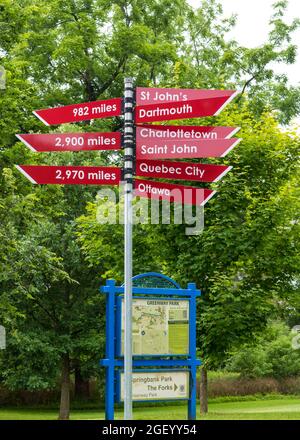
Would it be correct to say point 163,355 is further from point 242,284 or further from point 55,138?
point 242,284

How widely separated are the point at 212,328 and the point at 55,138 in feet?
32.6

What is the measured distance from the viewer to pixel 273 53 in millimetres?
35250

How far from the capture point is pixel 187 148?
879cm

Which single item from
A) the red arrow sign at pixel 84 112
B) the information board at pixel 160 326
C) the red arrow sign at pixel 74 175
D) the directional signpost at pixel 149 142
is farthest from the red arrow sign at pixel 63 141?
the information board at pixel 160 326

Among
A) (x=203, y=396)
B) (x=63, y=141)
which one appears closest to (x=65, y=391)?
(x=203, y=396)

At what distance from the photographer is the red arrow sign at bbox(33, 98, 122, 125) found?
8.79 m

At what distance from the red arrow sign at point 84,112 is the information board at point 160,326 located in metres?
3.30

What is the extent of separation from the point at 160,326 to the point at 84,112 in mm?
3846

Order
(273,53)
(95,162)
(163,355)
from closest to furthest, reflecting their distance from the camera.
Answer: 1. (163,355)
2. (95,162)
3. (273,53)

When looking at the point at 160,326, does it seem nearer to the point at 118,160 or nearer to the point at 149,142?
the point at 149,142

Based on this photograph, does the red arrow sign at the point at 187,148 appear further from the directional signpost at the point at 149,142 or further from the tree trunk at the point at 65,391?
the tree trunk at the point at 65,391

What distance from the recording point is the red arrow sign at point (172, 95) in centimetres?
866

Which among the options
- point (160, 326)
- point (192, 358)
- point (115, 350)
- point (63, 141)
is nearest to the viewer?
point (63, 141)
